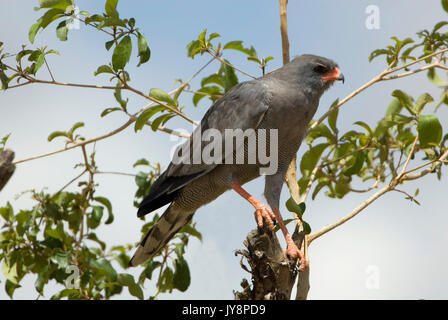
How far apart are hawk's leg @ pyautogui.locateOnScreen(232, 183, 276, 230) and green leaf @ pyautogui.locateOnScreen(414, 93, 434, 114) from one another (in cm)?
203

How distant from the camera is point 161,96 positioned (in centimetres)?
545

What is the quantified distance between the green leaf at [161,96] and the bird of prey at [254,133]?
15.6 inches

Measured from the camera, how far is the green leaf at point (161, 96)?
5.44 m

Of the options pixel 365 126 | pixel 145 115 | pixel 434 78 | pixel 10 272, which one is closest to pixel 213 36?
pixel 145 115

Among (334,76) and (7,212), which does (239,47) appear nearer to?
(334,76)

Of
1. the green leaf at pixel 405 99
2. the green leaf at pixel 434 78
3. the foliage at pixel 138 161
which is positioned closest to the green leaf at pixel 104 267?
the foliage at pixel 138 161

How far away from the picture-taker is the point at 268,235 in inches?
171

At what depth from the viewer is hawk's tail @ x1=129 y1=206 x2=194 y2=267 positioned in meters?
5.52

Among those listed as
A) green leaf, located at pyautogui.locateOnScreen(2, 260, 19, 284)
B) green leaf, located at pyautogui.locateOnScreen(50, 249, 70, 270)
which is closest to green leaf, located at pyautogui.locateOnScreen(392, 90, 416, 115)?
green leaf, located at pyautogui.locateOnScreen(50, 249, 70, 270)

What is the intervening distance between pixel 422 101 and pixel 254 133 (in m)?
1.89

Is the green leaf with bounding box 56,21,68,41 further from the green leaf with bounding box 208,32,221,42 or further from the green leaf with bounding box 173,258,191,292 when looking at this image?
the green leaf with bounding box 173,258,191,292
